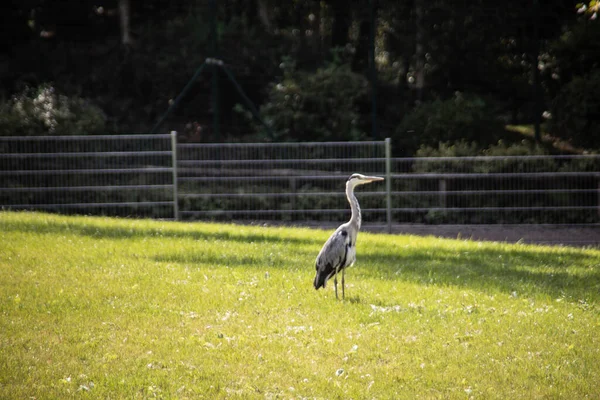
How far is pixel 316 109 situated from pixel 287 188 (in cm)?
434

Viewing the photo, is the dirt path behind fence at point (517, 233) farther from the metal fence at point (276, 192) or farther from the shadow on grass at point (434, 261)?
the shadow on grass at point (434, 261)

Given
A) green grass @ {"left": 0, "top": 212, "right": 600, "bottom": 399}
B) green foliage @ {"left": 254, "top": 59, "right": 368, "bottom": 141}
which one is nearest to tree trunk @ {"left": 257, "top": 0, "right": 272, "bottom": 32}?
green foliage @ {"left": 254, "top": 59, "right": 368, "bottom": 141}

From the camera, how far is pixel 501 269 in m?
12.6

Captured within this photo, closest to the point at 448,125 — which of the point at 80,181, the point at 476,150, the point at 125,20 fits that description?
the point at 476,150

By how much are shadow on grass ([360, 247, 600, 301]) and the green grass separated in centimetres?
4

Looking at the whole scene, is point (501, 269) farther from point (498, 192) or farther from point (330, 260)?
point (498, 192)

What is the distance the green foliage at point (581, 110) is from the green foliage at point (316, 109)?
17.0ft

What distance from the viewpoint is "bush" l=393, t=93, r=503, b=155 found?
21.8 metres

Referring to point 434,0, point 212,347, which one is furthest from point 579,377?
point 434,0

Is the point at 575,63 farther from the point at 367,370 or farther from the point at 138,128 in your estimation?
the point at 367,370

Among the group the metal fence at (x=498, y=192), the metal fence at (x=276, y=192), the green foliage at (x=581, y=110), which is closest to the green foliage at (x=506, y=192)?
the metal fence at (x=498, y=192)

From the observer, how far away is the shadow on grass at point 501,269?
1123cm

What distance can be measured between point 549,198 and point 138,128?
1179 centimetres

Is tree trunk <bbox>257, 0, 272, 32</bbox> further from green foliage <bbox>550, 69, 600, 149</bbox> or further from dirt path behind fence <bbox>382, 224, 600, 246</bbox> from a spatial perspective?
dirt path behind fence <bbox>382, 224, 600, 246</bbox>
